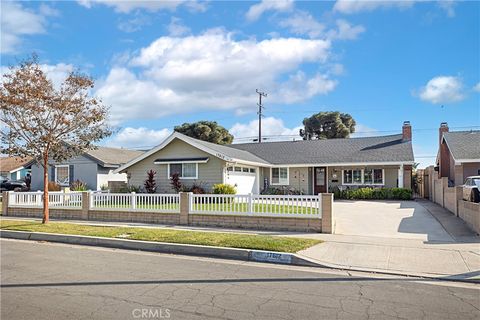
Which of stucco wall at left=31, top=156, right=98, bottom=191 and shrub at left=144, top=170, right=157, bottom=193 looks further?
stucco wall at left=31, top=156, right=98, bottom=191

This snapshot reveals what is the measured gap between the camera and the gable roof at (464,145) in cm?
2195

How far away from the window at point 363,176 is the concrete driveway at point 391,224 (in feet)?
26.6

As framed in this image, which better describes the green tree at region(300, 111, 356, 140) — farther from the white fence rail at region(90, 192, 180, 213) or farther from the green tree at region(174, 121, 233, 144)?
the white fence rail at region(90, 192, 180, 213)

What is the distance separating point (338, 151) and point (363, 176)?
2742 millimetres

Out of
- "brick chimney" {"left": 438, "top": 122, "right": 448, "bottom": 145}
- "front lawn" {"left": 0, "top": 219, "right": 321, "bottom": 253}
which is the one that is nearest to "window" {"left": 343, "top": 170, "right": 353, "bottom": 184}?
"brick chimney" {"left": 438, "top": 122, "right": 448, "bottom": 145}

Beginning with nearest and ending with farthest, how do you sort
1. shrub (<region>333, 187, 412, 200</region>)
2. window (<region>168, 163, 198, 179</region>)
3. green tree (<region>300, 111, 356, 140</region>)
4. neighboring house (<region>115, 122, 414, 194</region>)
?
neighboring house (<region>115, 122, 414, 194</region>) < window (<region>168, 163, 198, 179</region>) < shrub (<region>333, 187, 412, 200</region>) < green tree (<region>300, 111, 356, 140</region>)

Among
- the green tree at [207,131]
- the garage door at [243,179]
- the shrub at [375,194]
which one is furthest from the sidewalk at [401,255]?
the green tree at [207,131]

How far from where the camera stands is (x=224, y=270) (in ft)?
25.8

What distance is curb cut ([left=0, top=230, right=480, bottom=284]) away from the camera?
816cm

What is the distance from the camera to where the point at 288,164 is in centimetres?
2797

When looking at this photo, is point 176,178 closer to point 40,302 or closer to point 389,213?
point 389,213

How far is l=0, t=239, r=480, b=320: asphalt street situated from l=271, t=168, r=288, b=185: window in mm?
20348

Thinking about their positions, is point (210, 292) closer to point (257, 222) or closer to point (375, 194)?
point (257, 222)

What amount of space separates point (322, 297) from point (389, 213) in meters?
12.4
